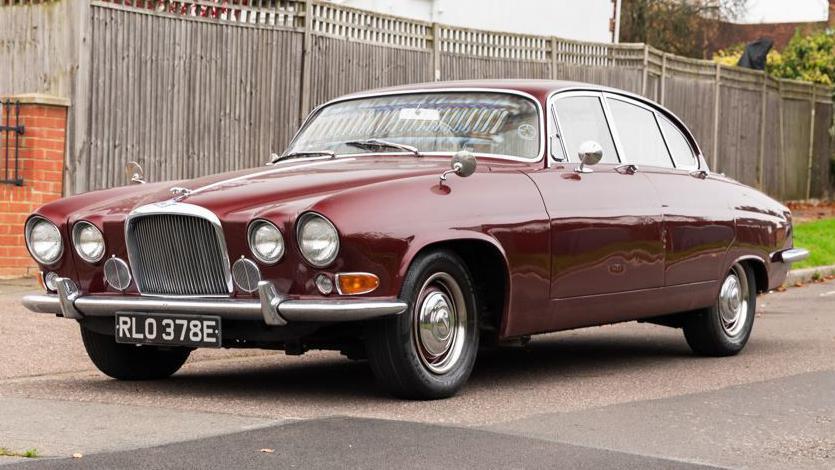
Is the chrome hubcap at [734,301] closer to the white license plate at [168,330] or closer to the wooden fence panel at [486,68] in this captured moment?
the white license plate at [168,330]

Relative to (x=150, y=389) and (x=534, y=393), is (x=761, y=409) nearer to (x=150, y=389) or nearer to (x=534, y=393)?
(x=534, y=393)

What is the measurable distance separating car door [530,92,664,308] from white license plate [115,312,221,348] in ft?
6.03

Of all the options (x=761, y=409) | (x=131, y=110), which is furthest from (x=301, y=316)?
(x=131, y=110)

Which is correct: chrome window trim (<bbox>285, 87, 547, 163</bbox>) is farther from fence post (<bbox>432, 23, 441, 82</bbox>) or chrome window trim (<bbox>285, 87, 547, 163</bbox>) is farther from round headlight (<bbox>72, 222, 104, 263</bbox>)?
fence post (<bbox>432, 23, 441, 82</bbox>)

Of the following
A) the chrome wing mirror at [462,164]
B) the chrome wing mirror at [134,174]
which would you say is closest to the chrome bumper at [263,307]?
the chrome wing mirror at [462,164]

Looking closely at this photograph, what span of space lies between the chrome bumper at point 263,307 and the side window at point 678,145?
3.33m

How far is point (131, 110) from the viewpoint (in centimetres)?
1283

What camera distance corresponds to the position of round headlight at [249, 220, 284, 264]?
6.66 metres

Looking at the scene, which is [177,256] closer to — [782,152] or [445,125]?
[445,125]

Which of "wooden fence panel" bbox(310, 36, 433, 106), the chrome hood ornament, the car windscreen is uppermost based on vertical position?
"wooden fence panel" bbox(310, 36, 433, 106)

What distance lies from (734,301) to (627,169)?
4.58 feet

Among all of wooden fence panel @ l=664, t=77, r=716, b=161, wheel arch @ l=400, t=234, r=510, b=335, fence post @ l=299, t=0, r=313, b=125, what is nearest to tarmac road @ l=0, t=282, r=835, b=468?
wheel arch @ l=400, t=234, r=510, b=335

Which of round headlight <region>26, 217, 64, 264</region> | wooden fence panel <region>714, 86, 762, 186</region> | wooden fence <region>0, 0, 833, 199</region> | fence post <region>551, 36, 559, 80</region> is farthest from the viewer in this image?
wooden fence panel <region>714, 86, 762, 186</region>

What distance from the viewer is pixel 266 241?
6688mm
